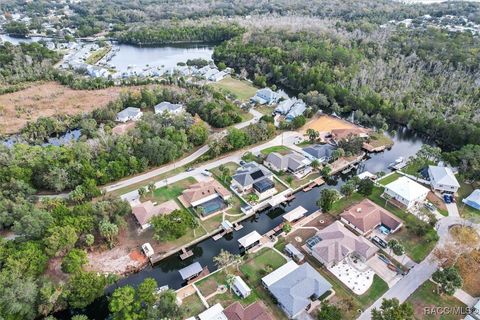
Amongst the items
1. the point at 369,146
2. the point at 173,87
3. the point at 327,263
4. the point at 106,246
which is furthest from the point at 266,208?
the point at 173,87

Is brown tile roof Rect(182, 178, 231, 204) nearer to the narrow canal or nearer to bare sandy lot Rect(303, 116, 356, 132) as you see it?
the narrow canal

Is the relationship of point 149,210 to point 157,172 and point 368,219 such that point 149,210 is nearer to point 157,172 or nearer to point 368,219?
point 157,172

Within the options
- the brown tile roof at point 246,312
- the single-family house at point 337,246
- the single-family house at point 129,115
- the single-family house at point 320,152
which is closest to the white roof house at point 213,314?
the brown tile roof at point 246,312

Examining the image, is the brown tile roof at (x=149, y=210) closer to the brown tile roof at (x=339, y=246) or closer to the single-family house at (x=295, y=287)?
the single-family house at (x=295, y=287)

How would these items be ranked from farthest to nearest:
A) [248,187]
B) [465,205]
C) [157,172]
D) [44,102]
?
[44,102] → [157,172] → [248,187] → [465,205]

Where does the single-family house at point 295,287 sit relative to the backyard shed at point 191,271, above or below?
above

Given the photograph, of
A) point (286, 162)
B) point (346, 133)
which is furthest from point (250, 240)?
point (346, 133)
